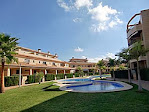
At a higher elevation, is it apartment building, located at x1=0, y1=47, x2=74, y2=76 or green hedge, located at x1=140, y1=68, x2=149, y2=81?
apartment building, located at x1=0, y1=47, x2=74, y2=76

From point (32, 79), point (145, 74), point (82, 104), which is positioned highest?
point (145, 74)

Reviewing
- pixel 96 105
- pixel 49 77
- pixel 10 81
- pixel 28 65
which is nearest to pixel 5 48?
pixel 10 81

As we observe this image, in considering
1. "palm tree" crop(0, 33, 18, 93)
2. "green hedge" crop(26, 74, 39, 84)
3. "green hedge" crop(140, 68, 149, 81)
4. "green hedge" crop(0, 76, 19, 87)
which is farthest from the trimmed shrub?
"green hedge" crop(140, 68, 149, 81)

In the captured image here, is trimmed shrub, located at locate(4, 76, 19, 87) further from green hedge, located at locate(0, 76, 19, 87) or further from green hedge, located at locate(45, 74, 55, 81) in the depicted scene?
green hedge, located at locate(45, 74, 55, 81)

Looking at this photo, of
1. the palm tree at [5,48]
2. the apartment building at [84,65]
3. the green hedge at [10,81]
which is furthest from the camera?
the apartment building at [84,65]

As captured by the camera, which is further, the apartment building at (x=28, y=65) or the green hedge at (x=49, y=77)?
the green hedge at (x=49, y=77)

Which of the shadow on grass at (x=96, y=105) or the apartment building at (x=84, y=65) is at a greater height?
the apartment building at (x=84, y=65)

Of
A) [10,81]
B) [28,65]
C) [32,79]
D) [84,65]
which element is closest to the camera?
[10,81]

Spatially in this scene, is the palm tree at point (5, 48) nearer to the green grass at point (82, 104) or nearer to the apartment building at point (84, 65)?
the green grass at point (82, 104)

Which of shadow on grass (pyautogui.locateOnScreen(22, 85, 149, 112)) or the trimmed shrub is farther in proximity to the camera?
the trimmed shrub

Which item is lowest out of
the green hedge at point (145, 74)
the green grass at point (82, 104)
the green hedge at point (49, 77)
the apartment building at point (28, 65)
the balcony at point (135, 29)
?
the green hedge at point (49, 77)

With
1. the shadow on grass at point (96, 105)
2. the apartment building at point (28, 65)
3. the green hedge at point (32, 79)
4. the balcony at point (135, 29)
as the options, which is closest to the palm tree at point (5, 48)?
the shadow on grass at point (96, 105)

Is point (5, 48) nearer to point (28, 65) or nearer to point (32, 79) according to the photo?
point (32, 79)

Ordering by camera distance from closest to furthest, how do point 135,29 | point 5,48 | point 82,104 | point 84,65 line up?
point 82,104 → point 5,48 → point 135,29 → point 84,65
